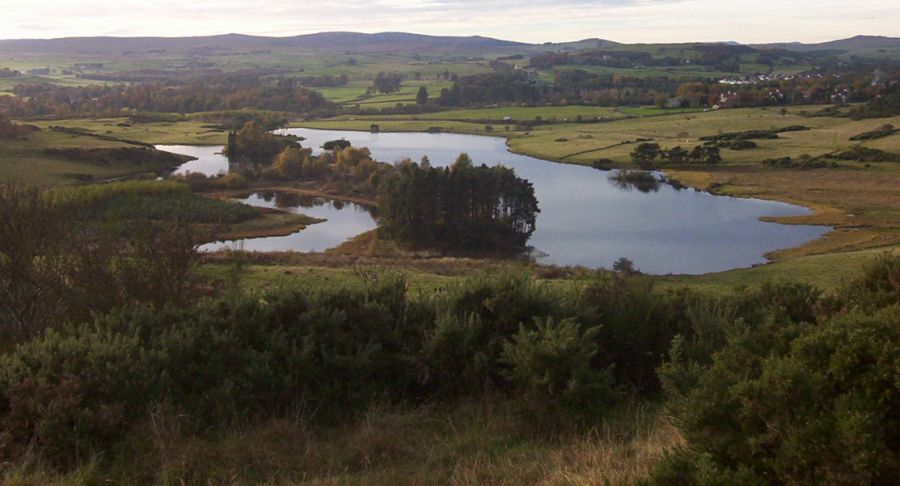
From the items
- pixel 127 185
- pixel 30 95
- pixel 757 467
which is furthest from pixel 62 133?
pixel 757 467

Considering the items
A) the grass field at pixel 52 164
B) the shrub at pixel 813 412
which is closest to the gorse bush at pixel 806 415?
the shrub at pixel 813 412

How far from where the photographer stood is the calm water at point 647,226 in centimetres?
3881

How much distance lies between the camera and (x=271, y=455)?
6.42m

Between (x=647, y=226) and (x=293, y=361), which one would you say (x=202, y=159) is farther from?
(x=293, y=361)

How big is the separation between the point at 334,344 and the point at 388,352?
2.12ft

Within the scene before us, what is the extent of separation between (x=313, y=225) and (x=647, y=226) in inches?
849

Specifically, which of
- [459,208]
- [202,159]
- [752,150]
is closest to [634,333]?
[459,208]

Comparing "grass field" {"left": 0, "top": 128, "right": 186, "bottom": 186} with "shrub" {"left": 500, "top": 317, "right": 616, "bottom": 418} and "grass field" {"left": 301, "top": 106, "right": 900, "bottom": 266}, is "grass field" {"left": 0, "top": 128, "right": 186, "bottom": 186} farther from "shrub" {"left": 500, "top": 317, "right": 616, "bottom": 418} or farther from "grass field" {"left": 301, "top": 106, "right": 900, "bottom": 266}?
"shrub" {"left": 500, "top": 317, "right": 616, "bottom": 418}

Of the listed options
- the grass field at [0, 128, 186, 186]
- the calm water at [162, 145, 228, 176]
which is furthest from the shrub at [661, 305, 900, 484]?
the calm water at [162, 145, 228, 176]

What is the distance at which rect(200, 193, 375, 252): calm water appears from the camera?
4209cm

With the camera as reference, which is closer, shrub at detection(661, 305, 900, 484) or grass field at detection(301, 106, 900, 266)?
shrub at detection(661, 305, 900, 484)

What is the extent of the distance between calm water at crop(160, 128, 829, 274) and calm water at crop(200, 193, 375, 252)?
410 mm

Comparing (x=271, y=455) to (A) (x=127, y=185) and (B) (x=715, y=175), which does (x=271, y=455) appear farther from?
(B) (x=715, y=175)

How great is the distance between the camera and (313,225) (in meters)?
49.4
